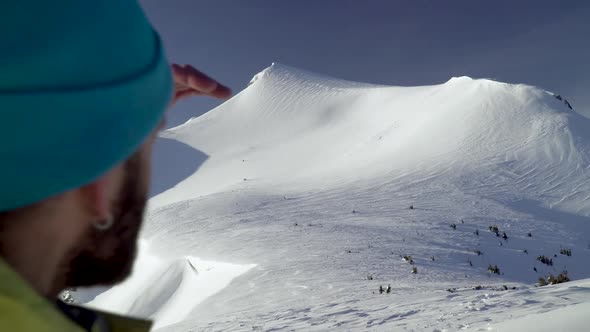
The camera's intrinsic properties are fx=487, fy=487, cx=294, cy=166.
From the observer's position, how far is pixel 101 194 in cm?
79

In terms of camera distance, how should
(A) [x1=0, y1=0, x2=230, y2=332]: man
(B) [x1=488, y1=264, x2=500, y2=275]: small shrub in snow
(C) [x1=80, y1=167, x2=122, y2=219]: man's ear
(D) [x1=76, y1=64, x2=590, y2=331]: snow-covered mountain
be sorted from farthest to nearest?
(B) [x1=488, y1=264, x2=500, y2=275]: small shrub in snow < (D) [x1=76, y1=64, x2=590, y2=331]: snow-covered mountain < (C) [x1=80, y1=167, x2=122, y2=219]: man's ear < (A) [x1=0, y1=0, x2=230, y2=332]: man

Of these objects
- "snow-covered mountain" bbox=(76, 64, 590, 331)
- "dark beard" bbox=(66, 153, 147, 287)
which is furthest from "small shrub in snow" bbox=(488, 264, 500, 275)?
"dark beard" bbox=(66, 153, 147, 287)

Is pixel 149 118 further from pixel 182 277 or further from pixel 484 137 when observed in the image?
pixel 484 137

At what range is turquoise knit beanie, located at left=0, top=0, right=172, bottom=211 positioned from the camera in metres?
0.67

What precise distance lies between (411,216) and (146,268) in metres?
6.09

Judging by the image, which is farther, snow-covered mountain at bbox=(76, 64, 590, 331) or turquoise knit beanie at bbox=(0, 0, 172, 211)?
snow-covered mountain at bbox=(76, 64, 590, 331)

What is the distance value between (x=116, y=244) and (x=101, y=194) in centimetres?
11

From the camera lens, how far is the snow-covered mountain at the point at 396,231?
15.8 ft

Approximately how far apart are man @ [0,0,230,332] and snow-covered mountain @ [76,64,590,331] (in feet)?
8.79

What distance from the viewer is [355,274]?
6.92 m

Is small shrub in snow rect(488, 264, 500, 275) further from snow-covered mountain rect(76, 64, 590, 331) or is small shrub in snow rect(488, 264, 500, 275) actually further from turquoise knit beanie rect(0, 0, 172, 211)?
turquoise knit beanie rect(0, 0, 172, 211)

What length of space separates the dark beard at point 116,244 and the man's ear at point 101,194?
2 centimetres

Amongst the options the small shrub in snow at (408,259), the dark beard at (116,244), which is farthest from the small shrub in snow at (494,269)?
the dark beard at (116,244)

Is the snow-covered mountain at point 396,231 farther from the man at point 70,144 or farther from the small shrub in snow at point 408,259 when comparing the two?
the man at point 70,144
